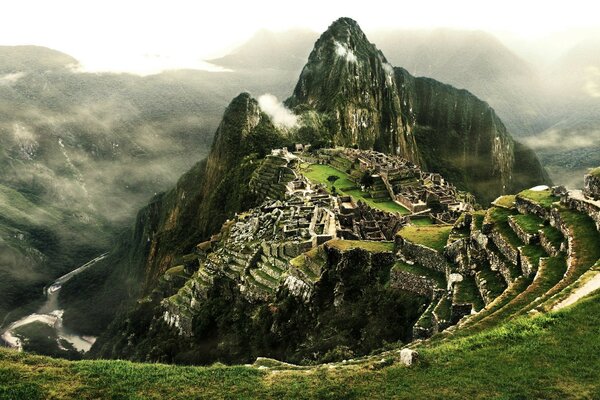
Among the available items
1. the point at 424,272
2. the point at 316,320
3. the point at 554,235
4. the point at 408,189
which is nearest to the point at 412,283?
the point at 424,272

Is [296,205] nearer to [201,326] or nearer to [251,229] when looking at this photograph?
[251,229]

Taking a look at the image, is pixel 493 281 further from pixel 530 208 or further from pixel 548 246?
pixel 530 208

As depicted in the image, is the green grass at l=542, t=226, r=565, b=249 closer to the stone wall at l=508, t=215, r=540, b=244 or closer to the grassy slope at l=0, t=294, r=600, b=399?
the stone wall at l=508, t=215, r=540, b=244

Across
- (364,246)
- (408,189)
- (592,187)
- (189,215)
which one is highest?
(592,187)

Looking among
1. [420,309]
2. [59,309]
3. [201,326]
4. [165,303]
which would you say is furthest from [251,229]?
[59,309]

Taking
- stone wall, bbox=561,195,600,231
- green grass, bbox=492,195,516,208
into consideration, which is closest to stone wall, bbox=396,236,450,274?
stone wall, bbox=561,195,600,231
